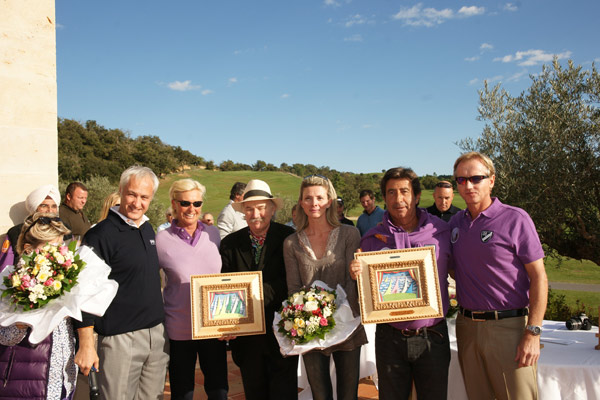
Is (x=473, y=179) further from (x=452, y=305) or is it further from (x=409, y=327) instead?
(x=452, y=305)

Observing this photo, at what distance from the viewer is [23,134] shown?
465 cm

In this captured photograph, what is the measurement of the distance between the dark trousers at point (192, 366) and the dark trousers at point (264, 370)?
245 mm

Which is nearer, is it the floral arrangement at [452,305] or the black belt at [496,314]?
the black belt at [496,314]

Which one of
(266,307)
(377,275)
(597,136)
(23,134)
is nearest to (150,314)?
(266,307)

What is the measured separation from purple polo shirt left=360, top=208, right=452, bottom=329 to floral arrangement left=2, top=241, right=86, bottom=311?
214 centimetres

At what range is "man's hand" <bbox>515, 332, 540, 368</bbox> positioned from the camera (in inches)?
111

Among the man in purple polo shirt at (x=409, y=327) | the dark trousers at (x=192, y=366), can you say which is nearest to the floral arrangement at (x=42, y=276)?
the dark trousers at (x=192, y=366)

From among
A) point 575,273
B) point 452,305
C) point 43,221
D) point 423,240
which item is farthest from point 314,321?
point 575,273

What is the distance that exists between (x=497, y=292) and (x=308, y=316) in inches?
52.1

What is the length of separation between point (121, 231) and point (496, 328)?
281 centimetres

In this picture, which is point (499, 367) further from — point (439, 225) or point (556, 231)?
point (556, 231)

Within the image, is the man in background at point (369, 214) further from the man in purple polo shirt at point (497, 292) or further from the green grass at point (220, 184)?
the green grass at point (220, 184)

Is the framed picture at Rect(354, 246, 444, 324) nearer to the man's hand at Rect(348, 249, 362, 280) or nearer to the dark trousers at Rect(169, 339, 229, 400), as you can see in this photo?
the man's hand at Rect(348, 249, 362, 280)

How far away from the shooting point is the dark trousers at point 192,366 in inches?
135
